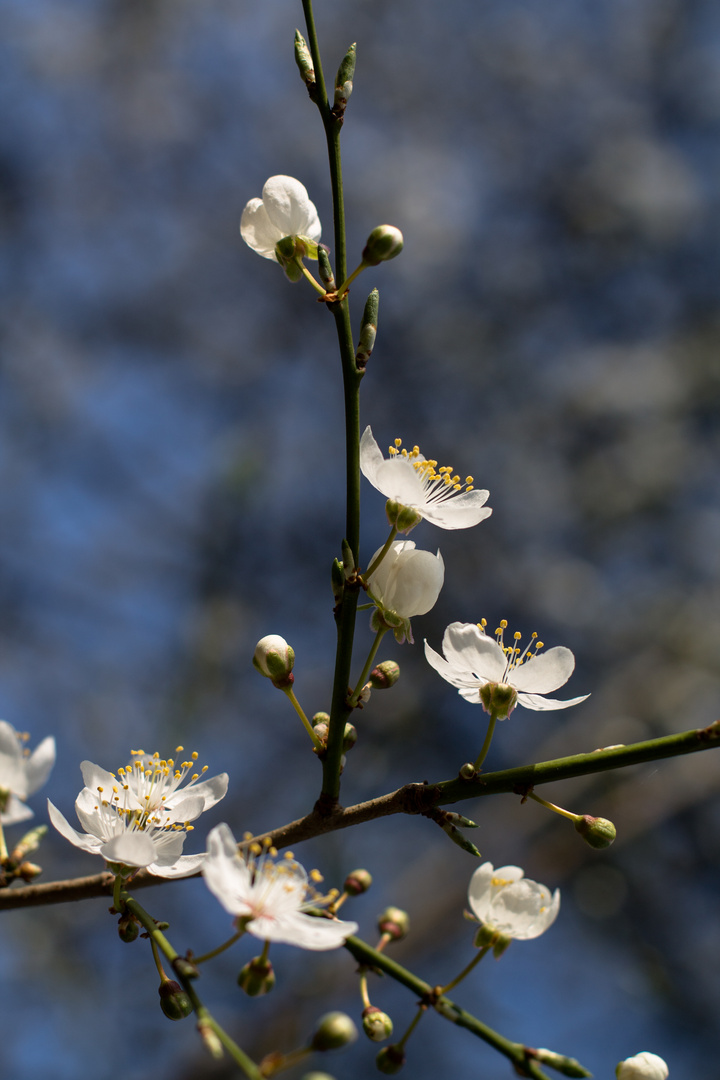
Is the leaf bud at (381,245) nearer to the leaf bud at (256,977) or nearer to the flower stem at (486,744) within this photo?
the flower stem at (486,744)

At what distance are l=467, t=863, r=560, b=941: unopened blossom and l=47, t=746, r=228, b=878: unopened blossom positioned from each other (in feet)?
0.75

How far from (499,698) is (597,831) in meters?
0.13

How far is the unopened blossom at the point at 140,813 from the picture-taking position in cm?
60

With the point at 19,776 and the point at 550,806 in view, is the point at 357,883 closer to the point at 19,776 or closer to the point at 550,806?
the point at 550,806

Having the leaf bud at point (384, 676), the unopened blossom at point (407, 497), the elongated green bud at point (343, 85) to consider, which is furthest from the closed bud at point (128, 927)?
the elongated green bud at point (343, 85)

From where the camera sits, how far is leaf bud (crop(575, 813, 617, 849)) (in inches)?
25.9

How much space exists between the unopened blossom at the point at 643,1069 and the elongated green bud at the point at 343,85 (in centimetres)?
76

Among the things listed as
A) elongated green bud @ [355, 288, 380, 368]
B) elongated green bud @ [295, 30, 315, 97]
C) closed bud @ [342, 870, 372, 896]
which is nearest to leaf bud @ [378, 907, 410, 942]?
closed bud @ [342, 870, 372, 896]

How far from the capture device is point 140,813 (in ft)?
2.50

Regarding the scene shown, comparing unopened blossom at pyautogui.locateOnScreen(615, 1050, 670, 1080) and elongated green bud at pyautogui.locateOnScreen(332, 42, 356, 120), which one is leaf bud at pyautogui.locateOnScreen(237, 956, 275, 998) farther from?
elongated green bud at pyautogui.locateOnScreen(332, 42, 356, 120)

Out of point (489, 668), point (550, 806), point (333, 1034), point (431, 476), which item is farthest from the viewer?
point (431, 476)

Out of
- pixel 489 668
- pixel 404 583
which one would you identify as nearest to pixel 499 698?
pixel 489 668

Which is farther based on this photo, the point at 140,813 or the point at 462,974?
the point at 140,813

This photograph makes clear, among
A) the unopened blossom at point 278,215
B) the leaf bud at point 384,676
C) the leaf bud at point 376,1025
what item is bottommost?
the leaf bud at point 376,1025
